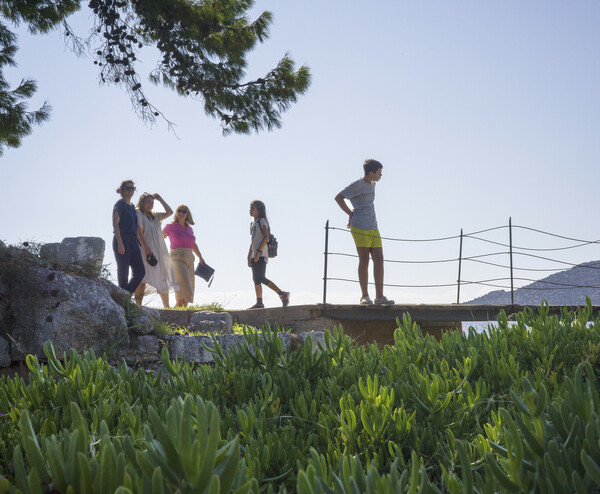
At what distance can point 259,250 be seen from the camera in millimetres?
10172

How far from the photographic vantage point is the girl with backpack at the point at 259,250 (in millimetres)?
10203

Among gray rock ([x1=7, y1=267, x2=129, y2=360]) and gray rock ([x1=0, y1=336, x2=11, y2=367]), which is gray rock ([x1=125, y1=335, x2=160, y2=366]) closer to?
gray rock ([x1=7, y1=267, x2=129, y2=360])

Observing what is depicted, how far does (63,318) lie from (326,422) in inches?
198

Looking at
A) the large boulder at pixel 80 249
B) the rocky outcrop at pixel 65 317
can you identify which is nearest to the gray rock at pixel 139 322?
the rocky outcrop at pixel 65 317

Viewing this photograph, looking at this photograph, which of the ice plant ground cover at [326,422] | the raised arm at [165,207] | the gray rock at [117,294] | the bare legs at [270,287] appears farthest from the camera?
the bare legs at [270,287]

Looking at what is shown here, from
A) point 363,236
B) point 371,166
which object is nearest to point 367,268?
point 363,236

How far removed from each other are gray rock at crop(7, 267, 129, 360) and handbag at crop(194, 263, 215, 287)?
14.8 feet

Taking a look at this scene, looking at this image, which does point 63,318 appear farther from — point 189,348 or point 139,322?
point 189,348

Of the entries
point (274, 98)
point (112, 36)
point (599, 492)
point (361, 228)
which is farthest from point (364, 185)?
point (599, 492)

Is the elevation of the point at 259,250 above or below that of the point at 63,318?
above

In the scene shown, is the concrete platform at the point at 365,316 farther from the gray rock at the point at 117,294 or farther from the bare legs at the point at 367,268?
the gray rock at the point at 117,294

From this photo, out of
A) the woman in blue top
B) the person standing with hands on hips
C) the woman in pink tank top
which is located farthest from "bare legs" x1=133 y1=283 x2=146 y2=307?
the person standing with hands on hips

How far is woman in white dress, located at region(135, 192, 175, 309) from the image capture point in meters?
9.71

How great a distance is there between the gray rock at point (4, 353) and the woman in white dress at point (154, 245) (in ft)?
11.0
